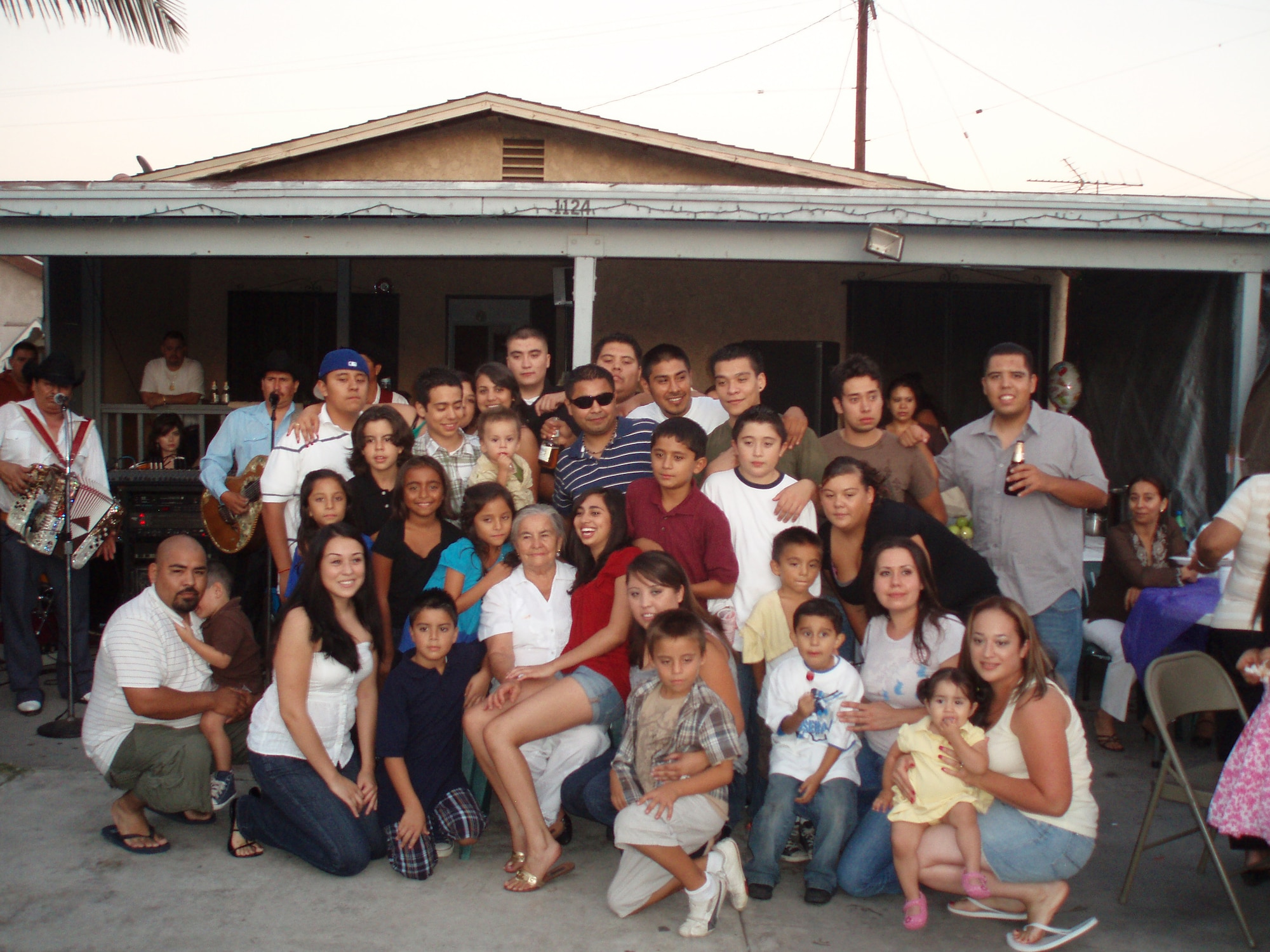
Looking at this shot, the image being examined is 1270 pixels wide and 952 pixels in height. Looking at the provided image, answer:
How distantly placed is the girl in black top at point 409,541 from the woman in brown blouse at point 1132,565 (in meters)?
3.52

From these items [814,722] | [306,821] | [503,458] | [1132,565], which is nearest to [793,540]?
[814,722]

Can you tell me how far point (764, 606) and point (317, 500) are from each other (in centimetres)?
190

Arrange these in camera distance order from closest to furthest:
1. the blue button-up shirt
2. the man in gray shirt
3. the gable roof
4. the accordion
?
the man in gray shirt, the accordion, the blue button-up shirt, the gable roof

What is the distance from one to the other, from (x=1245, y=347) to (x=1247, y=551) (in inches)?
111

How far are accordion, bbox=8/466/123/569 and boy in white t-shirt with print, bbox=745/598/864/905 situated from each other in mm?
3873

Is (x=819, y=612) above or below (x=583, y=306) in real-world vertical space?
below

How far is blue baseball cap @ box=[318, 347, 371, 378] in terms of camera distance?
484 centimetres

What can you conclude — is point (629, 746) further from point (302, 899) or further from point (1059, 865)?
point (1059, 865)

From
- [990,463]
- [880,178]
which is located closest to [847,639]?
[990,463]

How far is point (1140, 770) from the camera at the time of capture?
16.3 ft

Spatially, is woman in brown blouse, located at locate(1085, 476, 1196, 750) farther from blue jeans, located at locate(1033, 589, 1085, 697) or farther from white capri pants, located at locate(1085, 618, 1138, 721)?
blue jeans, located at locate(1033, 589, 1085, 697)

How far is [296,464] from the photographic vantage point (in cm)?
475

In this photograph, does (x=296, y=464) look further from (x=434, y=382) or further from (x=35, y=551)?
(x=35, y=551)

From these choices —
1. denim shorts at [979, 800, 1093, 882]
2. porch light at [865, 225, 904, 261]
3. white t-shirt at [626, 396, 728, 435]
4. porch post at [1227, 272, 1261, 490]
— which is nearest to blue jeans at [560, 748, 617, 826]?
denim shorts at [979, 800, 1093, 882]
